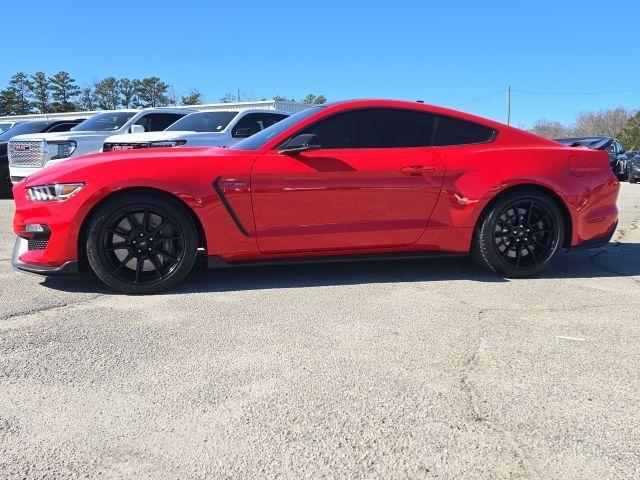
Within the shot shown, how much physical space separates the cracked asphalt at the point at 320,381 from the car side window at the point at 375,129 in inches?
46.5

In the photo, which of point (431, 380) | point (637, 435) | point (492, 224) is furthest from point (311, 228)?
point (637, 435)

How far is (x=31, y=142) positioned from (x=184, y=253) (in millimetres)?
7368

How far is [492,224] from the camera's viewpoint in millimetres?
Result: 4750

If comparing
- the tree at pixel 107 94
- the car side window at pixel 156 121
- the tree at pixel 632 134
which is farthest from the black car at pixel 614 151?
the tree at pixel 107 94

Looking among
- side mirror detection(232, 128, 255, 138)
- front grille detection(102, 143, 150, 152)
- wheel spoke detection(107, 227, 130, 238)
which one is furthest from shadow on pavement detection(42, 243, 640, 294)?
side mirror detection(232, 128, 255, 138)

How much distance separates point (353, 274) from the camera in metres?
4.98

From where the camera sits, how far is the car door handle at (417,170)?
4574 millimetres

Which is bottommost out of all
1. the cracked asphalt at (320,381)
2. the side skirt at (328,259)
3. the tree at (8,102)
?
the cracked asphalt at (320,381)

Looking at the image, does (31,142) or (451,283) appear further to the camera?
(31,142)

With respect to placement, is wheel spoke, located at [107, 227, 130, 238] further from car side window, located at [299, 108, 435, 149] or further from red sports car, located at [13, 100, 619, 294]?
car side window, located at [299, 108, 435, 149]

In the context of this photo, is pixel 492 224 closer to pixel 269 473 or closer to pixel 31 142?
pixel 269 473

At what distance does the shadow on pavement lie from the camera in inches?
179

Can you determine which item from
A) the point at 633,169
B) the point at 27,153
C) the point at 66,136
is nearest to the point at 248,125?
the point at 66,136

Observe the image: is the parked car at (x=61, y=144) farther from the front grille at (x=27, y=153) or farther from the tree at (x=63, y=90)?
the tree at (x=63, y=90)
